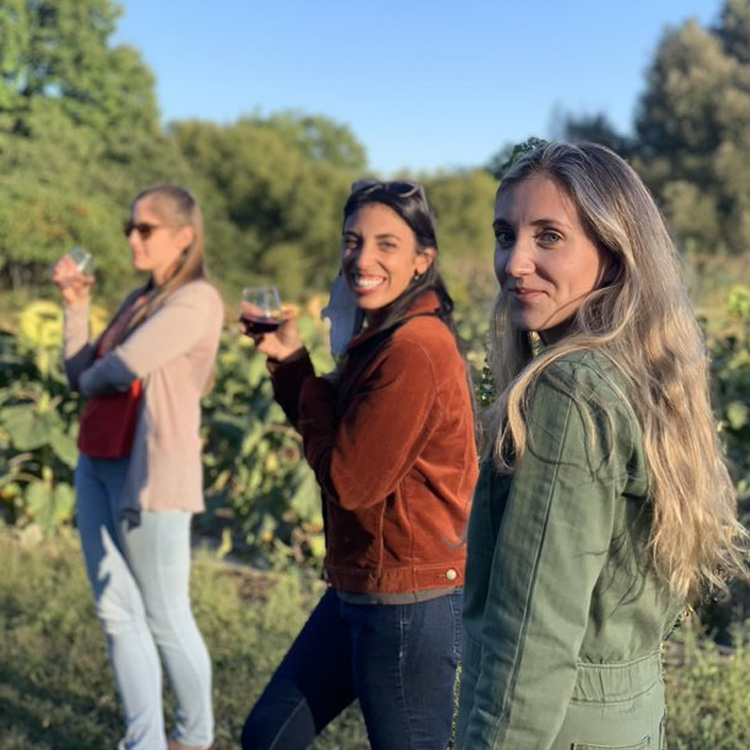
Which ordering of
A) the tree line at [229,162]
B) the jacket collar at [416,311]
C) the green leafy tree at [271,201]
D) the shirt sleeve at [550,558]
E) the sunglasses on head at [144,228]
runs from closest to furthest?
the shirt sleeve at [550,558] → the jacket collar at [416,311] → the sunglasses on head at [144,228] → the tree line at [229,162] → the green leafy tree at [271,201]

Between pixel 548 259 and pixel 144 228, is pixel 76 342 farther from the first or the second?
pixel 548 259

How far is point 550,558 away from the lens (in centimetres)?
130

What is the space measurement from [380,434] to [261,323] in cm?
54

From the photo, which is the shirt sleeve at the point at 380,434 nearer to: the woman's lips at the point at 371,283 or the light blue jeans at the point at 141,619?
the woman's lips at the point at 371,283

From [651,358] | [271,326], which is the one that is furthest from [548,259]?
[271,326]

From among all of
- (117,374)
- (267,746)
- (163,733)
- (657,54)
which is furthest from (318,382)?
(657,54)

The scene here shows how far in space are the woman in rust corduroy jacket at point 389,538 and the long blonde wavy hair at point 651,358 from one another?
682 mm

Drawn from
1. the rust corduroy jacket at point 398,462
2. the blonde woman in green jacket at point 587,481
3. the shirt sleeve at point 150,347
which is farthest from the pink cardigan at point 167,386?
the blonde woman in green jacket at point 587,481

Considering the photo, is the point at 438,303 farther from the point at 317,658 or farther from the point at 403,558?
the point at 317,658

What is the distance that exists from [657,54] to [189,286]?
25.2 m

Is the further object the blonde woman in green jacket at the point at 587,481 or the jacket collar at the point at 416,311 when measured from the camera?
the jacket collar at the point at 416,311

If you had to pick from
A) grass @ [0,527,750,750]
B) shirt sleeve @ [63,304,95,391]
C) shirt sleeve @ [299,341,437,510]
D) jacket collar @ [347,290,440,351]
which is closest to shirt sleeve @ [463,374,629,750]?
shirt sleeve @ [299,341,437,510]

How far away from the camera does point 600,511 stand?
1.30 meters

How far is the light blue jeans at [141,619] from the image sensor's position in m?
3.24
